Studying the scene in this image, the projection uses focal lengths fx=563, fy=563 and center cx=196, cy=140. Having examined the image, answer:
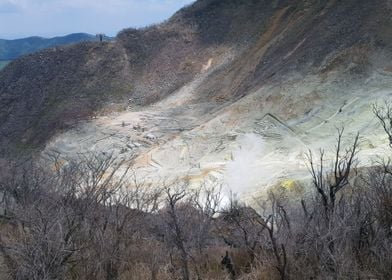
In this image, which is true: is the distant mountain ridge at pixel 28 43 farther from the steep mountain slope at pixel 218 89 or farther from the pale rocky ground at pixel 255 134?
the pale rocky ground at pixel 255 134

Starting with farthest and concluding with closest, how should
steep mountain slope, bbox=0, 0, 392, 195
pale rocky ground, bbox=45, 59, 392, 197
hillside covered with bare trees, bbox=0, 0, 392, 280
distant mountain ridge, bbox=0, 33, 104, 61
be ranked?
distant mountain ridge, bbox=0, 33, 104, 61, steep mountain slope, bbox=0, 0, 392, 195, pale rocky ground, bbox=45, 59, 392, 197, hillside covered with bare trees, bbox=0, 0, 392, 280

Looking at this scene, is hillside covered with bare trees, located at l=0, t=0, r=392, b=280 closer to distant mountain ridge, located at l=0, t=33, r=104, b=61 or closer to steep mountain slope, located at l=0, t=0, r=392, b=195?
steep mountain slope, located at l=0, t=0, r=392, b=195

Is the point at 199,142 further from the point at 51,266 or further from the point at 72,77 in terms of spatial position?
the point at 51,266

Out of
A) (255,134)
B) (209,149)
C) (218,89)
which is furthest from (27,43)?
(255,134)

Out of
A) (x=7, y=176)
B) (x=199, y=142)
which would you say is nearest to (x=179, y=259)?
(x=7, y=176)

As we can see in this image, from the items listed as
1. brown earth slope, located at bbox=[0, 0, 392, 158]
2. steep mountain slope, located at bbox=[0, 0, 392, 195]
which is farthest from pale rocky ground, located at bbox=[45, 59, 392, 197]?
brown earth slope, located at bbox=[0, 0, 392, 158]

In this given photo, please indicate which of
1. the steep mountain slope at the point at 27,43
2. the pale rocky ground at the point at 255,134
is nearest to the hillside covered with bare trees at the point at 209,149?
the pale rocky ground at the point at 255,134

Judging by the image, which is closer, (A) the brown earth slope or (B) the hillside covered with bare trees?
(B) the hillside covered with bare trees
